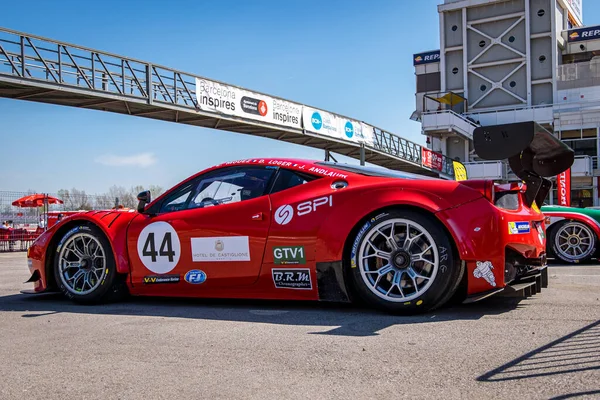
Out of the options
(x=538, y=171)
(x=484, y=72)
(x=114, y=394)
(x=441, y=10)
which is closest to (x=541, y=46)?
(x=484, y=72)

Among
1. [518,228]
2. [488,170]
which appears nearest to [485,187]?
[518,228]

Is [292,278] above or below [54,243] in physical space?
below

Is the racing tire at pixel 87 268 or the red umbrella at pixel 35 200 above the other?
the red umbrella at pixel 35 200

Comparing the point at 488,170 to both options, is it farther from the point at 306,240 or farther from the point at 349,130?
the point at 306,240

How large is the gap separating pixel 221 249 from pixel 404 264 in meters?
1.58

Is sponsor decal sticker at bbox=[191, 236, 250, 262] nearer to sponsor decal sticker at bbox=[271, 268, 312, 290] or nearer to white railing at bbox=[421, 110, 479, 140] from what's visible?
sponsor decal sticker at bbox=[271, 268, 312, 290]

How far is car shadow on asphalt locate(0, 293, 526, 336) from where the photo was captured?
13.1ft

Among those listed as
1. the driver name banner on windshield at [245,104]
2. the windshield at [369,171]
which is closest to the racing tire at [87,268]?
the windshield at [369,171]

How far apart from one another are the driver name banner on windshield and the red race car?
15.0 meters

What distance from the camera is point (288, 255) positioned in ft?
15.1

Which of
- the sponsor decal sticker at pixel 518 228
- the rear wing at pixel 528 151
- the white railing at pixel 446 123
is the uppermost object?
the white railing at pixel 446 123

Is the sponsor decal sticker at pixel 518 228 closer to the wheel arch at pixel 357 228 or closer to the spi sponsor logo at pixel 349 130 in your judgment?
the wheel arch at pixel 357 228

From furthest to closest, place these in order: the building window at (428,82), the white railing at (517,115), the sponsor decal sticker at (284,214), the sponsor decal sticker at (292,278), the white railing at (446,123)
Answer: the building window at (428,82) < the white railing at (446,123) < the white railing at (517,115) < the sponsor decal sticker at (284,214) < the sponsor decal sticker at (292,278)

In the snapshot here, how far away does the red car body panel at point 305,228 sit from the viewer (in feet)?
13.5
